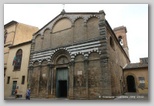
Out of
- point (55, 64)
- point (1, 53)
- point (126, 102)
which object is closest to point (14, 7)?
point (1, 53)

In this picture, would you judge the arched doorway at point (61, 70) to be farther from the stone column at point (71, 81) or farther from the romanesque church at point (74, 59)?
the stone column at point (71, 81)

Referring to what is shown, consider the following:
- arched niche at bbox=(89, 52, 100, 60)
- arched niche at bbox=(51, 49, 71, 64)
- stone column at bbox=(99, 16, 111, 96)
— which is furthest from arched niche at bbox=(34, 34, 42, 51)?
stone column at bbox=(99, 16, 111, 96)

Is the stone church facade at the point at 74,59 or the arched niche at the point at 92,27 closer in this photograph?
the stone church facade at the point at 74,59

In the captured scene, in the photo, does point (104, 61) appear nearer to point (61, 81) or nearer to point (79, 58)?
point (79, 58)

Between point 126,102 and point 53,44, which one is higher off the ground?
point 53,44

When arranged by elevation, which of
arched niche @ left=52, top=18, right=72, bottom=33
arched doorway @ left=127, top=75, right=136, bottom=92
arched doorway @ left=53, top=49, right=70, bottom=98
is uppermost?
arched niche @ left=52, top=18, right=72, bottom=33

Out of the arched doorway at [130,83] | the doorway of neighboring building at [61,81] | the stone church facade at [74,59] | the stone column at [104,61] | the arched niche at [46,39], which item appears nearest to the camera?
the stone column at [104,61]

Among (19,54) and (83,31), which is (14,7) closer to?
(83,31)

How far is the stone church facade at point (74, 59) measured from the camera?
20.8 feet

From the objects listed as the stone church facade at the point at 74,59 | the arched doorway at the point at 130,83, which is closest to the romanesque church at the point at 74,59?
the stone church facade at the point at 74,59

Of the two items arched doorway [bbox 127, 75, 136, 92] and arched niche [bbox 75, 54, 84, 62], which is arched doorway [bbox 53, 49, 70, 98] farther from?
arched doorway [bbox 127, 75, 136, 92]

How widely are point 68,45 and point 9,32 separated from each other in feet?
20.7

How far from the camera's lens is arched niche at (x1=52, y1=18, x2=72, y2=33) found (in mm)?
8328

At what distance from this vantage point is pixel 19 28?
37.9 ft
